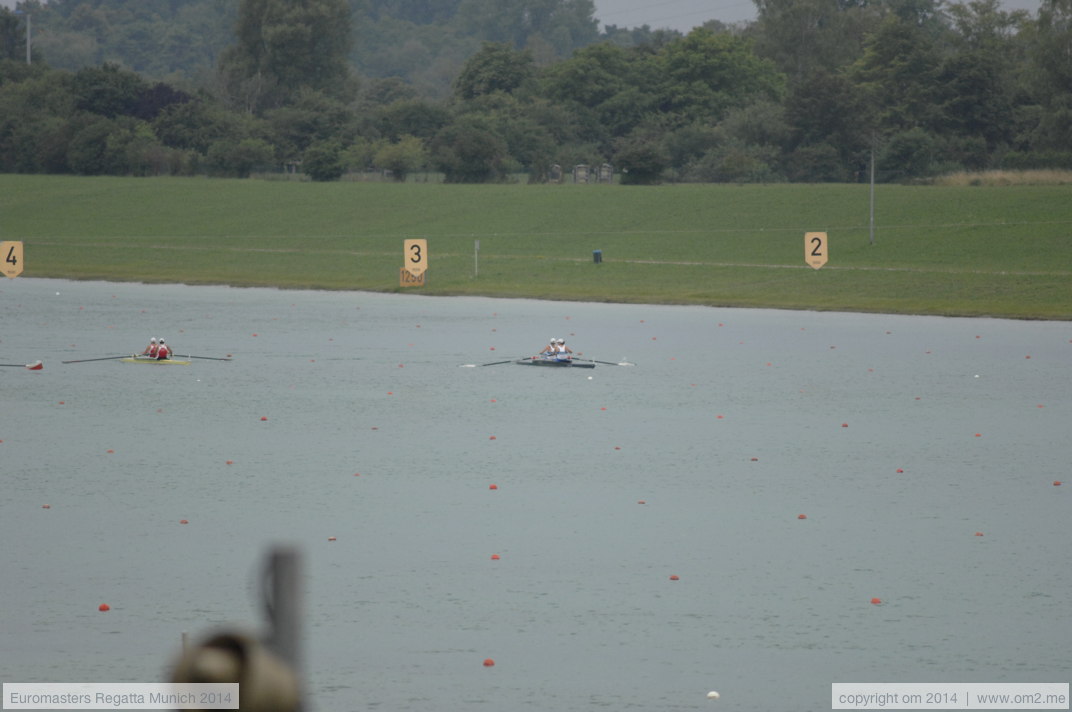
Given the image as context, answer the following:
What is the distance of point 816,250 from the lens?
5084 cm

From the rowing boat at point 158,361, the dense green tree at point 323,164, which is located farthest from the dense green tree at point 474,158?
the rowing boat at point 158,361

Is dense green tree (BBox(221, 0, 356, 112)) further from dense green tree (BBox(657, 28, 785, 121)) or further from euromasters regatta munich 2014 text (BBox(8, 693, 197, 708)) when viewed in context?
euromasters regatta munich 2014 text (BBox(8, 693, 197, 708))

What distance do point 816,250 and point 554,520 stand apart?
37773mm

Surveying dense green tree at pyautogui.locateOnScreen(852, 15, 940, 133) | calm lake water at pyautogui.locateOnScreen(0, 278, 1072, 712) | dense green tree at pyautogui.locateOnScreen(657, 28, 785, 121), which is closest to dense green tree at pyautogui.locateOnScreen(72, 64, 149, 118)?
dense green tree at pyautogui.locateOnScreen(657, 28, 785, 121)

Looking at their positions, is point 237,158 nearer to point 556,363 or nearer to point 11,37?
point 11,37

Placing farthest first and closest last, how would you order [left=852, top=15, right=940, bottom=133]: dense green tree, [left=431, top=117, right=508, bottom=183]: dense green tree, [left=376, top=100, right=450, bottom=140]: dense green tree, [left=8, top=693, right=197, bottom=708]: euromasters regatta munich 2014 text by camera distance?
[left=376, top=100, right=450, bottom=140]: dense green tree
[left=431, top=117, right=508, bottom=183]: dense green tree
[left=852, top=15, right=940, bottom=133]: dense green tree
[left=8, top=693, right=197, bottom=708]: euromasters regatta munich 2014 text

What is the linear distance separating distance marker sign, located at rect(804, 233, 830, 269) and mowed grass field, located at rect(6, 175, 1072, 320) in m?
0.39

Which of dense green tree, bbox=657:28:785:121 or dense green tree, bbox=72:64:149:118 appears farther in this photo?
dense green tree, bbox=657:28:785:121

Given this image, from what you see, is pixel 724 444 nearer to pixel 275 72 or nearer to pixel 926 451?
pixel 926 451

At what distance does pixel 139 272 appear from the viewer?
56.1m

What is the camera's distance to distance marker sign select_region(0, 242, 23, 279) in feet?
179

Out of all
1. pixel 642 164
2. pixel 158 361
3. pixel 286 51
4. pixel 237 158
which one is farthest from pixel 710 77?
pixel 158 361

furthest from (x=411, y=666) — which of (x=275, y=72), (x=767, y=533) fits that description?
(x=275, y=72)

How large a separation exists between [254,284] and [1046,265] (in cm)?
2740
